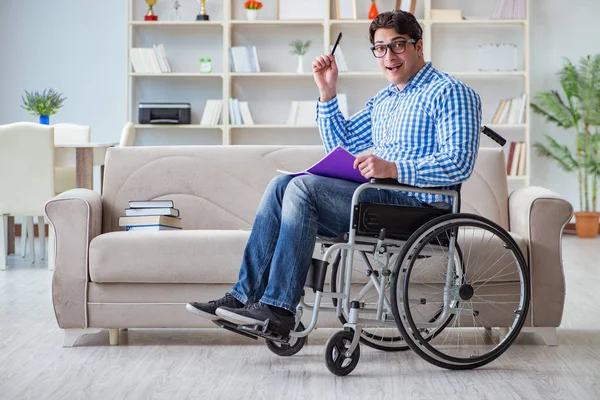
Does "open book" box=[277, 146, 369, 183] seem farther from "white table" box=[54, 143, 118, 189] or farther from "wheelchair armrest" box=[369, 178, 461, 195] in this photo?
"white table" box=[54, 143, 118, 189]

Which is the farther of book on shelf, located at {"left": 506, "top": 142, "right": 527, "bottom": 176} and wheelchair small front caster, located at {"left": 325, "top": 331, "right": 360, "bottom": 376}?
book on shelf, located at {"left": 506, "top": 142, "right": 527, "bottom": 176}

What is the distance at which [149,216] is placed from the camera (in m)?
2.97

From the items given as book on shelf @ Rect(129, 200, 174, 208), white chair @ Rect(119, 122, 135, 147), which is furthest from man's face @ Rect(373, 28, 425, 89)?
white chair @ Rect(119, 122, 135, 147)

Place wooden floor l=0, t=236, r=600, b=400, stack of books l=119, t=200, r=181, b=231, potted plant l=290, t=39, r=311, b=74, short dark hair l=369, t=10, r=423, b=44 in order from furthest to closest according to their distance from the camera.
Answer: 1. potted plant l=290, t=39, r=311, b=74
2. stack of books l=119, t=200, r=181, b=231
3. short dark hair l=369, t=10, r=423, b=44
4. wooden floor l=0, t=236, r=600, b=400

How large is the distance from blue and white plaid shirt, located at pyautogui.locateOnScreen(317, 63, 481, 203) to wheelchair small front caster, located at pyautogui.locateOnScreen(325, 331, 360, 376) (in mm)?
452

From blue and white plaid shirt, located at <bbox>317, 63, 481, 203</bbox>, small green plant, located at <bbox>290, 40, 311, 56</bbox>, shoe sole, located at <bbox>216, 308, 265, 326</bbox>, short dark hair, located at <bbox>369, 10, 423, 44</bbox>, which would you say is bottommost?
shoe sole, located at <bbox>216, 308, 265, 326</bbox>

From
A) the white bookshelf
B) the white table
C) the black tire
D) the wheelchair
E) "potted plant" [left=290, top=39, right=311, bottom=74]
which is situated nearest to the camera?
the wheelchair

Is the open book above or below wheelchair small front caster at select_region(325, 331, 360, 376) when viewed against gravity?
above

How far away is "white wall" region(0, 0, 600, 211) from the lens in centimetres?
701

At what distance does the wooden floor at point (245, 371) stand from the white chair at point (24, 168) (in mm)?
1874

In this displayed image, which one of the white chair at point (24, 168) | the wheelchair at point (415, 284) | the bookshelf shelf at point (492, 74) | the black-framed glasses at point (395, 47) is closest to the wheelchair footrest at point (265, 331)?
the wheelchair at point (415, 284)

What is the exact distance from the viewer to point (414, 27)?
2.51m

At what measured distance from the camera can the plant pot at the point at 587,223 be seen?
6.74 meters

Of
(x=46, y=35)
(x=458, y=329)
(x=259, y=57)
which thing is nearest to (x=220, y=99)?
(x=259, y=57)
